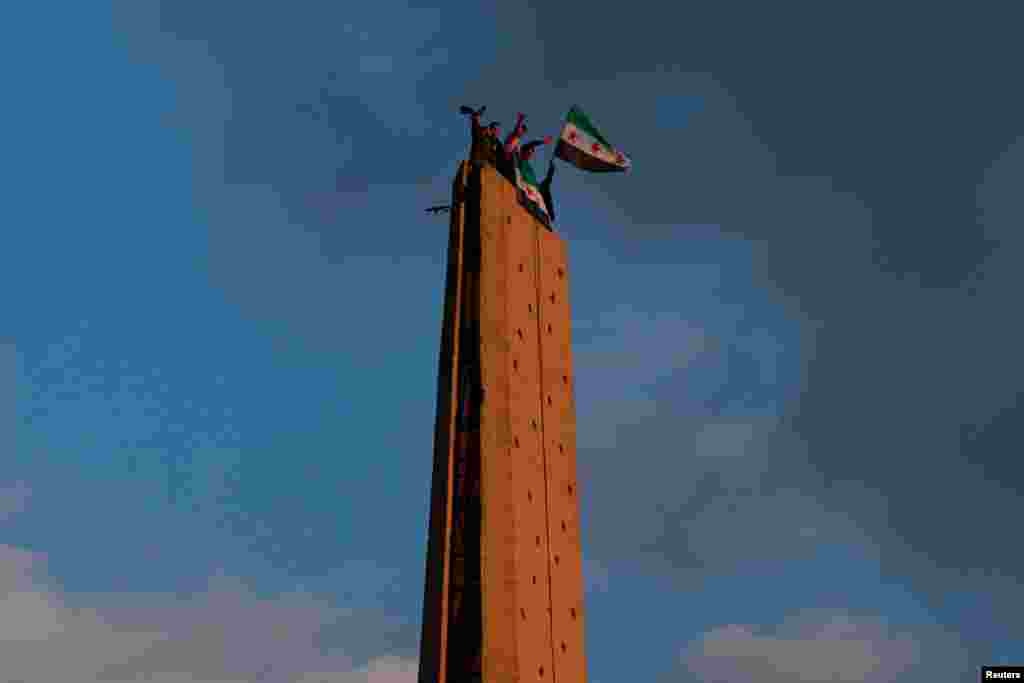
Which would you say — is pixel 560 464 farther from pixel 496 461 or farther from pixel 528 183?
pixel 528 183

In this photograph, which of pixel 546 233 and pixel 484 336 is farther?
pixel 546 233

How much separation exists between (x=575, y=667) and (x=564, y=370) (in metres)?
4.14

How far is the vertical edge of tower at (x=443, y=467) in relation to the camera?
15.4 m

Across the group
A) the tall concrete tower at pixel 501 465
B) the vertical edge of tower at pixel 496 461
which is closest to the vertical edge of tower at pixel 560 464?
the tall concrete tower at pixel 501 465

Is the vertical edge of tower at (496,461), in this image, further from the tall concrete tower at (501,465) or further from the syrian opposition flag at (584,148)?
the syrian opposition flag at (584,148)

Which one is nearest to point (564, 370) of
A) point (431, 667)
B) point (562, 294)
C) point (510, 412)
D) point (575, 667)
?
point (562, 294)

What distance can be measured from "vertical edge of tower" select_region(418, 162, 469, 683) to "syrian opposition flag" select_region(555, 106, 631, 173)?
3.45m

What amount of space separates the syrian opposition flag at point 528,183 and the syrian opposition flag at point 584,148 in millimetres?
1255

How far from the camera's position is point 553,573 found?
1777 centimetres

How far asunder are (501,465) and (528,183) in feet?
16.5

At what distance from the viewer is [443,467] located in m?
16.3

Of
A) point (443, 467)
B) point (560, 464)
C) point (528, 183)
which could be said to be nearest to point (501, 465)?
point (443, 467)

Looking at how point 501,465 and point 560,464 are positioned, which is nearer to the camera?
point 501,465

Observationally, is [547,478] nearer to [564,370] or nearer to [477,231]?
[564,370]
